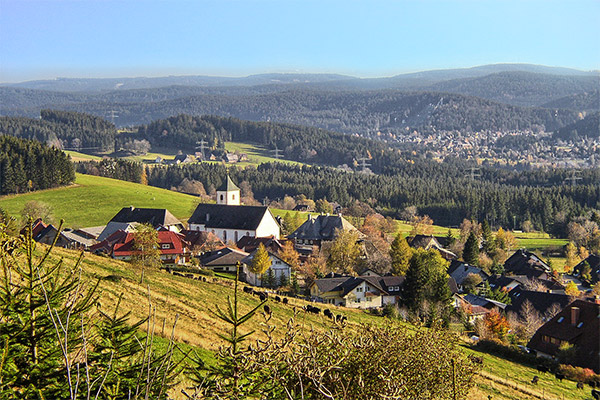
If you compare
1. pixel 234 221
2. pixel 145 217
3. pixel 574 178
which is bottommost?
pixel 574 178

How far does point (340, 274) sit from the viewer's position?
189ft

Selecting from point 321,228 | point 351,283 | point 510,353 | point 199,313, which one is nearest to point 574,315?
point 510,353

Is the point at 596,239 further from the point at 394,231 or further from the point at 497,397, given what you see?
the point at 497,397

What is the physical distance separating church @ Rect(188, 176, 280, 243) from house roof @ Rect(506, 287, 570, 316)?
107ft

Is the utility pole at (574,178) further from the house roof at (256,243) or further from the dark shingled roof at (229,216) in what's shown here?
the house roof at (256,243)

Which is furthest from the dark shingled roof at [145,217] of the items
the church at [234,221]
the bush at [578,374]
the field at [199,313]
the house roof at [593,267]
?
the bush at [578,374]

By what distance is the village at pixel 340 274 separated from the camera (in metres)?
39.7

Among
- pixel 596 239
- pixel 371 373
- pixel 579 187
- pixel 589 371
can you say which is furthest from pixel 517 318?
pixel 579 187

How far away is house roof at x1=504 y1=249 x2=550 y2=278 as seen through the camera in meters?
67.5

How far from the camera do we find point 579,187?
12531 centimetres

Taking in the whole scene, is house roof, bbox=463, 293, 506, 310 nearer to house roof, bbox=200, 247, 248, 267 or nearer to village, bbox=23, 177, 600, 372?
village, bbox=23, 177, 600, 372

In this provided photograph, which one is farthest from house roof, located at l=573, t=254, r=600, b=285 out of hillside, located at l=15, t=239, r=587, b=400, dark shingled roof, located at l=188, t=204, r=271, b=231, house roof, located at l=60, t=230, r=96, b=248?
house roof, located at l=60, t=230, r=96, b=248

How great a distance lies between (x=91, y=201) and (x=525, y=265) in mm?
58307

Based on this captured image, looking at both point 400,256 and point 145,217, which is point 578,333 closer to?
point 400,256
